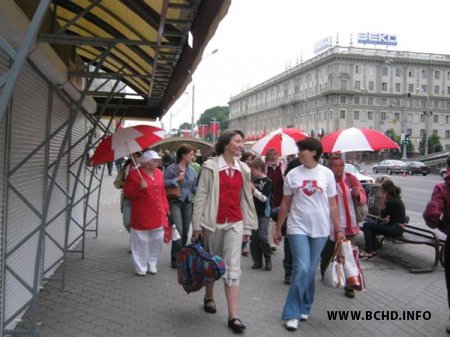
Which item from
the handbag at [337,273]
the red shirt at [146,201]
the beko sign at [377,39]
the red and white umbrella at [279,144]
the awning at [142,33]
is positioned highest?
the beko sign at [377,39]

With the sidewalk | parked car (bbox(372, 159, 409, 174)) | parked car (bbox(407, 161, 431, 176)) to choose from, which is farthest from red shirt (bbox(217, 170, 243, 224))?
parked car (bbox(407, 161, 431, 176))

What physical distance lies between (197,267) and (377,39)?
11091cm

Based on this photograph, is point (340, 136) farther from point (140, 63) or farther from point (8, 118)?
point (8, 118)

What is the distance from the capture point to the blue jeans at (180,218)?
23.9ft

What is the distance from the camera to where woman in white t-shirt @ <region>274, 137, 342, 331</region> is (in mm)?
4812

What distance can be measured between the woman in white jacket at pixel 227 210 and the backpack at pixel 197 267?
0.45 ft

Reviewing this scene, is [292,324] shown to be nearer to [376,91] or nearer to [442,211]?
[442,211]

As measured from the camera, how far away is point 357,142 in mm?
7281

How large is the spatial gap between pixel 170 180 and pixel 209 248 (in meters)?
2.54

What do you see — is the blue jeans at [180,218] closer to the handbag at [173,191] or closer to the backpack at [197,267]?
the handbag at [173,191]

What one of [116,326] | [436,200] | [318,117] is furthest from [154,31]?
[318,117]

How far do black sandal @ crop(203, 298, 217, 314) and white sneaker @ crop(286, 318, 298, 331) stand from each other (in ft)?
2.78

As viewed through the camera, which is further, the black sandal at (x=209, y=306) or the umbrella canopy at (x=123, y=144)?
the umbrella canopy at (x=123, y=144)

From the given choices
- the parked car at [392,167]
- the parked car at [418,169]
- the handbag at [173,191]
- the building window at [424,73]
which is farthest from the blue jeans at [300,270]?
the building window at [424,73]
